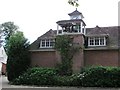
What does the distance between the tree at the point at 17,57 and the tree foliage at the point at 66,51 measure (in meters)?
3.97

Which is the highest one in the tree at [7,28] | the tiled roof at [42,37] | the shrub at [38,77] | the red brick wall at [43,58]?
the tree at [7,28]

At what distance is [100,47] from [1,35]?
41.6 meters

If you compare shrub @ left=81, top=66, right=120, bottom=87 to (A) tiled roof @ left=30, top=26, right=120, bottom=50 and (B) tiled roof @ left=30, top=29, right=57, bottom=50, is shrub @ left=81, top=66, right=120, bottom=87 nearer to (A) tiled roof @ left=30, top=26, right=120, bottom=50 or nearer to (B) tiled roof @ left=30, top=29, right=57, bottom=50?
(A) tiled roof @ left=30, top=26, right=120, bottom=50

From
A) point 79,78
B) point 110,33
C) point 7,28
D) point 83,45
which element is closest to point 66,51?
point 83,45

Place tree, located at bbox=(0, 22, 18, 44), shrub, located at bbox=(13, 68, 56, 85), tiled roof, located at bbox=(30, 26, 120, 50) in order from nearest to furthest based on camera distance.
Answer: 1. shrub, located at bbox=(13, 68, 56, 85)
2. tiled roof, located at bbox=(30, 26, 120, 50)
3. tree, located at bbox=(0, 22, 18, 44)

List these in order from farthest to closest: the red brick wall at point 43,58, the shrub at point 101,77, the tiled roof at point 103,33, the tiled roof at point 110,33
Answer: the red brick wall at point 43,58
the tiled roof at point 103,33
the tiled roof at point 110,33
the shrub at point 101,77

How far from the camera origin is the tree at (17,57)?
2881 centimetres

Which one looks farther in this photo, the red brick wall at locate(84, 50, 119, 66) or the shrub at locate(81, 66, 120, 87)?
the red brick wall at locate(84, 50, 119, 66)

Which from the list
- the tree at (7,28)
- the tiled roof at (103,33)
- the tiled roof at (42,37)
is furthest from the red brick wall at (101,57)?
the tree at (7,28)

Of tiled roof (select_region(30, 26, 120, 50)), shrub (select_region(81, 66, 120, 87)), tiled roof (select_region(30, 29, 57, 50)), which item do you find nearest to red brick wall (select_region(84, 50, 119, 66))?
tiled roof (select_region(30, 26, 120, 50))

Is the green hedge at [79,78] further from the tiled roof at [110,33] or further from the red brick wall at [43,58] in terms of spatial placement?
the tiled roof at [110,33]

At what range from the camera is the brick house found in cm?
2900

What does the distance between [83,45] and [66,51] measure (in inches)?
97.8

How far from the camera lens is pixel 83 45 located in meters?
29.7
